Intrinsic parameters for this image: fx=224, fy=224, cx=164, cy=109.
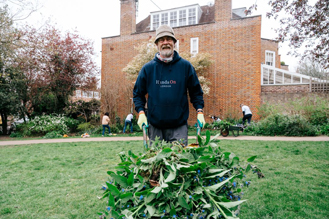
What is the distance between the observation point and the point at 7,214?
2.81 metres

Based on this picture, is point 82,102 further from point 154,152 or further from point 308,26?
point 154,152

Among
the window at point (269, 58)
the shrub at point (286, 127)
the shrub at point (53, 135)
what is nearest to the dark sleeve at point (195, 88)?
the shrub at point (286, 127)

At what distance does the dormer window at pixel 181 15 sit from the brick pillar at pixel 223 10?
2168 millimetres

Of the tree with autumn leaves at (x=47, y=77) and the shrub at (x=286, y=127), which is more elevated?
the tree with autumn leaves at (x=47, y=77)

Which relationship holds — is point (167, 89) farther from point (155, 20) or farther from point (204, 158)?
point (155, 20)

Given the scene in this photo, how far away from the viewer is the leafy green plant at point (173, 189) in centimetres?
112

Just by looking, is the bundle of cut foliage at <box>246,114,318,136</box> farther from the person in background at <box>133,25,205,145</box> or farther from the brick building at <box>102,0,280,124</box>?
the person in background at <box>133,25,205,145</box>

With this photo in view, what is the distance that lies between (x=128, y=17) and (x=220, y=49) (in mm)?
7787

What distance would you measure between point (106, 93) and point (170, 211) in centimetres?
1472

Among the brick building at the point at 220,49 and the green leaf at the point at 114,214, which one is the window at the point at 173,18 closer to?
the brick building at the point at 220,49

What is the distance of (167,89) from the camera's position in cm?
236

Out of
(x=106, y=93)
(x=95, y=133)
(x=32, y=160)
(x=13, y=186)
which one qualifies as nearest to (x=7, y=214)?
(x=13, y=186)

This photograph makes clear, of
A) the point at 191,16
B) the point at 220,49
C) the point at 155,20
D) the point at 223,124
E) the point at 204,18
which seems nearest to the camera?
the point at 223,124

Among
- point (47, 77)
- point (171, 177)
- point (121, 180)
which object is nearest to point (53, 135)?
point (47, 77)
